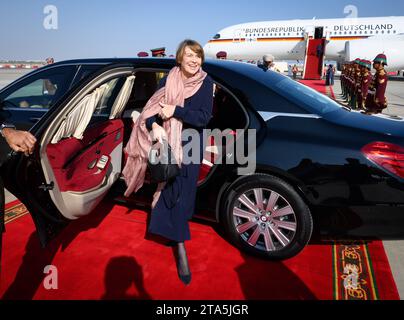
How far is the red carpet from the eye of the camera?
2152 mm

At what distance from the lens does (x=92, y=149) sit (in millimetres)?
2697

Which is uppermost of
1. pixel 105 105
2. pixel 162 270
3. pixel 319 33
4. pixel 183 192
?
pixel 319 33

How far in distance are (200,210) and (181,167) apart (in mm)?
598

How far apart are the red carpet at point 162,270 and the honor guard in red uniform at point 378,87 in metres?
4.58

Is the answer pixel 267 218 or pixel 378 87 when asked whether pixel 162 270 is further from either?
pixel 378 87

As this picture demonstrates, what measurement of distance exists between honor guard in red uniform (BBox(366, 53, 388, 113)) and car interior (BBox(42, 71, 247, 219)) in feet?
15.8

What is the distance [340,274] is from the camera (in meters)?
2.32

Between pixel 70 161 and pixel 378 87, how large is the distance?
6.28 meters

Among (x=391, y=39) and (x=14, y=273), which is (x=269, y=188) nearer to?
(x=14, y=273)

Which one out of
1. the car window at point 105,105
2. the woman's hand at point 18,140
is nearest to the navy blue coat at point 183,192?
the woman's hand at point 18,140

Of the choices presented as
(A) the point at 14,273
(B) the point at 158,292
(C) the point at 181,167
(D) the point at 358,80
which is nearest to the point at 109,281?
(B) the point at 158,292

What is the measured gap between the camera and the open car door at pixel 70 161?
2.04 meters

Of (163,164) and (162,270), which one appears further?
(162,270)

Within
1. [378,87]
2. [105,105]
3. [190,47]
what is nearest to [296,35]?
[378,87]
